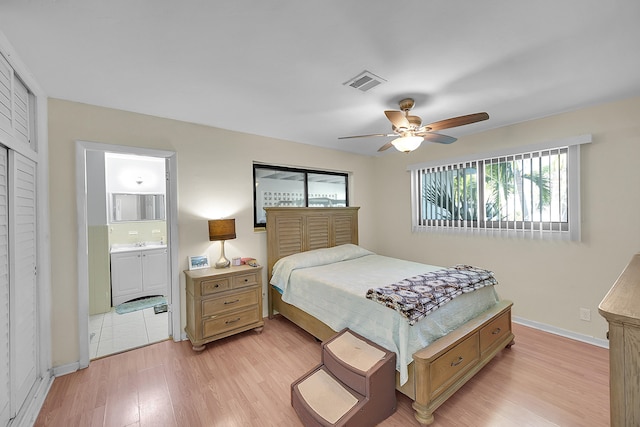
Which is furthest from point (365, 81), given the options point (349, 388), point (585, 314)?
point (585, 314)

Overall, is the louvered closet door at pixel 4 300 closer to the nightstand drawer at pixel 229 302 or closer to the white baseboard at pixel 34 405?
the white baseboard at pixel 34 405

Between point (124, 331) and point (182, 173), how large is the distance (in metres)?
1.97

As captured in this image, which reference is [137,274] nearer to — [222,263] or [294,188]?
[222,263]

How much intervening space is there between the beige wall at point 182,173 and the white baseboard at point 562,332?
125 inches

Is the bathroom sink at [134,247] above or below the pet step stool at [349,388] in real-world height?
above

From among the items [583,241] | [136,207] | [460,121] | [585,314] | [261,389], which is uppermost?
[460,121]

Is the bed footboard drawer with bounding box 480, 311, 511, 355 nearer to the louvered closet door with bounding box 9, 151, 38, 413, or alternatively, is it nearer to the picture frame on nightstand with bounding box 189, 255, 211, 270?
the picture frame on nightstand with bounding box 189, 255, 211, 270

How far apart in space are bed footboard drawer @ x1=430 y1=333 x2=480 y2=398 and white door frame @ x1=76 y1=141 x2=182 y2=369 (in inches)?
99.1

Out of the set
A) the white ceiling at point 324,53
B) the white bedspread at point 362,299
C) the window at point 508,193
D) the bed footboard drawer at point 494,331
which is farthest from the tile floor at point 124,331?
the window at point 508,193

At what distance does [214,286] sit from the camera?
2660 millimetres

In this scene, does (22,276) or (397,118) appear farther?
(397,118)

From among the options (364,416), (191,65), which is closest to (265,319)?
(364,416)

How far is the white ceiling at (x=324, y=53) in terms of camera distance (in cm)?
132

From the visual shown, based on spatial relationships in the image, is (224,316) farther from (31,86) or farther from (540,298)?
(540,298)
